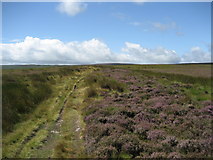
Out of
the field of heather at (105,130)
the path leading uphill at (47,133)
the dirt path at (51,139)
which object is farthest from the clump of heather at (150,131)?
the dirt path at (51,139)

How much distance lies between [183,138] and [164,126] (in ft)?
5.62

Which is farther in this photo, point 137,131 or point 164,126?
point 164,126

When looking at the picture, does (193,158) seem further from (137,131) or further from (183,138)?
(137,131)

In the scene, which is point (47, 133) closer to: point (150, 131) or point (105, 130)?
point (105, 130)

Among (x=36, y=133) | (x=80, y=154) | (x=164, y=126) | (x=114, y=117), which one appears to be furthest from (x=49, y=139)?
(x=164, y=126)

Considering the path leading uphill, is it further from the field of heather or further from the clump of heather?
the clump of heather

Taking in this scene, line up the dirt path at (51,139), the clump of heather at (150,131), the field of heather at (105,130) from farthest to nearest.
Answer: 1. the dirt path at (51,139)
2. the field of heather at (105,130)
3. the clump of heather at (150,131)

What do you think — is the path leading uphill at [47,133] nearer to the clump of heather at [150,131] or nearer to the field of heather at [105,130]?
the field of heather at [105,130]

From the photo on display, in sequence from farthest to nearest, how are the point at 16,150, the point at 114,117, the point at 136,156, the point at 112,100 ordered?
the point at 112,100 < the point at 114,117 < the point at 16,150 < the point at 136,156

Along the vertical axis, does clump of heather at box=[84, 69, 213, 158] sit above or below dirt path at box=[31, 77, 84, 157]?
above

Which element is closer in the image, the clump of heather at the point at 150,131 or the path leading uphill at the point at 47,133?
the clump of heather at the point at 150,131

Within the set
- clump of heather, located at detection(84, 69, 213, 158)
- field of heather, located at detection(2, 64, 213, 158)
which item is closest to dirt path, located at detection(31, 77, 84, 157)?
field of heather, located at detection(2, 64, 213, 158)

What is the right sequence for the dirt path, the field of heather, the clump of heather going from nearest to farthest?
1. the clump of heather
2. the field of heather
3. the dirt path

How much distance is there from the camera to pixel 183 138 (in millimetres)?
9188
